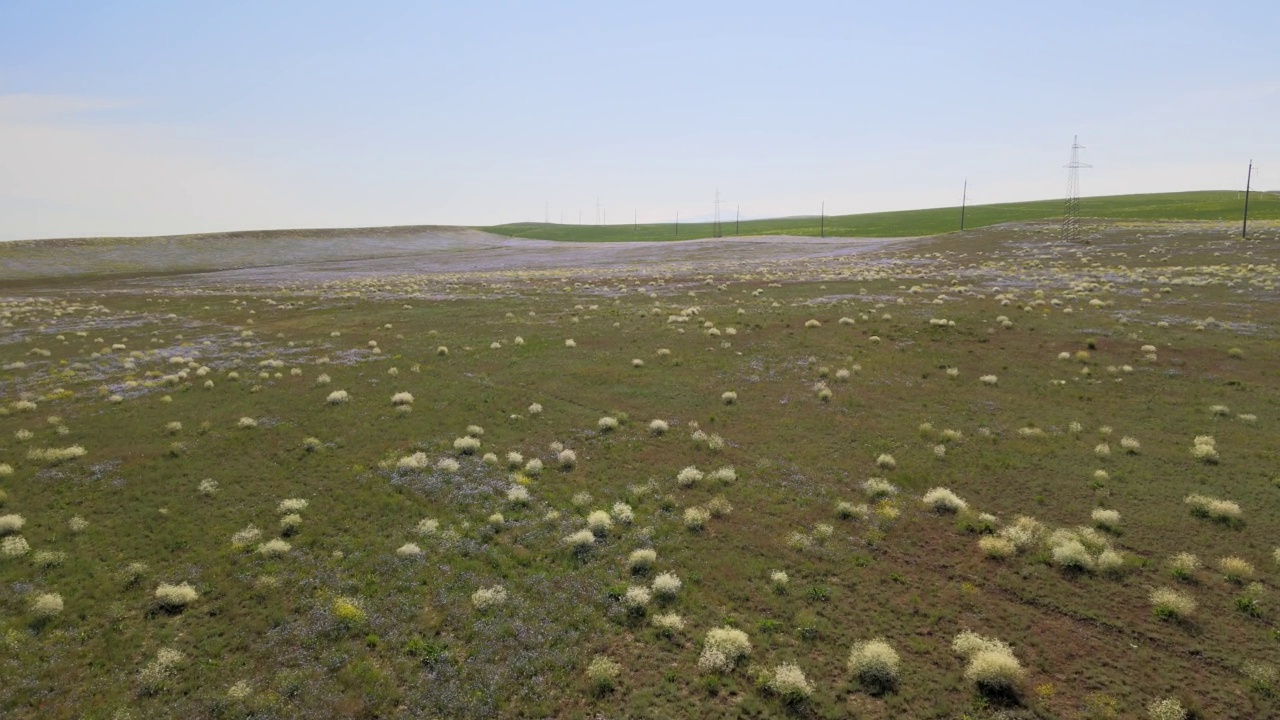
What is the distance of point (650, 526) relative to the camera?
19.9 meters

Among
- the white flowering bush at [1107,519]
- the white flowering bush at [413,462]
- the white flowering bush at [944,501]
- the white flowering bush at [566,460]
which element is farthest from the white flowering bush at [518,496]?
the white flowering bush at [1107,519]

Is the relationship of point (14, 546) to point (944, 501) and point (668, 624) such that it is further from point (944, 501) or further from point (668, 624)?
point (944, 501)

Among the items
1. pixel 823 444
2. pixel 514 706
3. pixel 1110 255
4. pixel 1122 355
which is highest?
pixel 1110 255

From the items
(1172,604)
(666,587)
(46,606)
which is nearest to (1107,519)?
(1172,604)

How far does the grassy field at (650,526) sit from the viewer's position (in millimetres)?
13391

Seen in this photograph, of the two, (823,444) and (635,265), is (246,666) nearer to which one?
(823,444)

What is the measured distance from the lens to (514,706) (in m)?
12.9

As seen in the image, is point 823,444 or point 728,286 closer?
point 823,444

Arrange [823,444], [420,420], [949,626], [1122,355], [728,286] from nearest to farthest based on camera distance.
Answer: [949,626] < [823,444] < [420,420] < [1122,355] < [728,286]

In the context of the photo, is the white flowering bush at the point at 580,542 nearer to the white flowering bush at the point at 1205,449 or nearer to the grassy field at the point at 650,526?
the grassy field at the point at 650,526

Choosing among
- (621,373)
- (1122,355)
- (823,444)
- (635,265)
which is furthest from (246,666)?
(635,265)

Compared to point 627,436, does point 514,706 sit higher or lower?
lower

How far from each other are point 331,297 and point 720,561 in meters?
74.0

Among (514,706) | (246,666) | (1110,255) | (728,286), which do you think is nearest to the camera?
(514,706)
